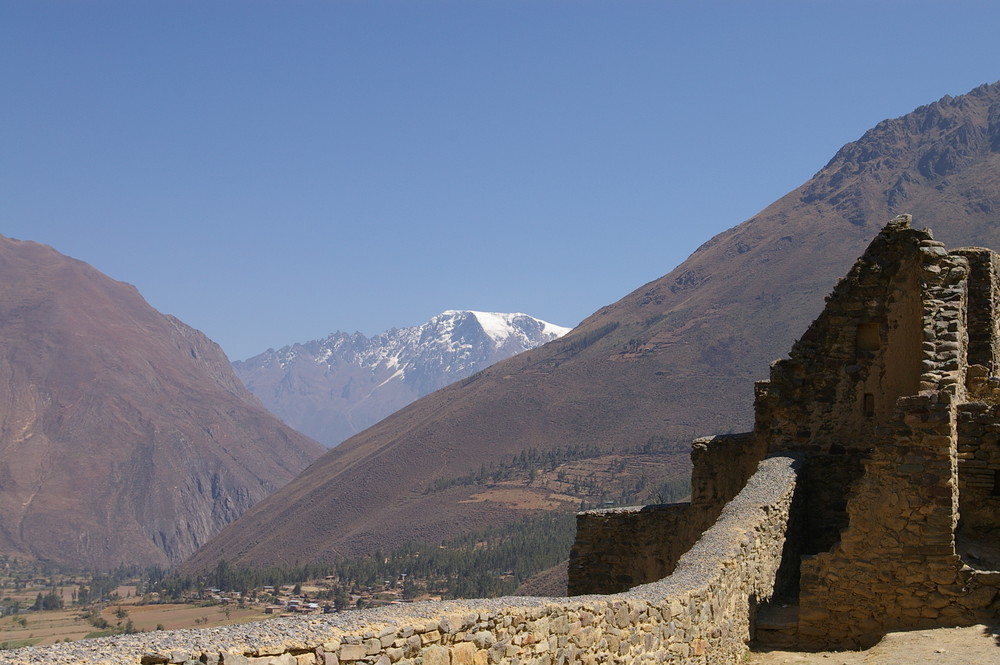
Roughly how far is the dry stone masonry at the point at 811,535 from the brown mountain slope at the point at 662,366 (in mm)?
112809

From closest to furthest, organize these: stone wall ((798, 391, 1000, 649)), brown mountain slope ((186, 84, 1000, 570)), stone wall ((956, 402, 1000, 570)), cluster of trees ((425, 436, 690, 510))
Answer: stone wall ((798, 391, 1000, 649))
stone wall ((956, 402, 1000, 570))
cluster of trees ((425, 436, 690, 510))
brown mountain slope ((186, 84, 1000, 570))

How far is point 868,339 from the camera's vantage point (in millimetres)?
14828

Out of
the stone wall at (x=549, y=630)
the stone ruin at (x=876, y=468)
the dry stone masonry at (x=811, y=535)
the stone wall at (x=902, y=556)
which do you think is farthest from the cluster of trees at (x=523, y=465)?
the stone wall at (x=549, y=630)

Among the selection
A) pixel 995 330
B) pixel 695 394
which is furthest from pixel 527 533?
pixel 995 330

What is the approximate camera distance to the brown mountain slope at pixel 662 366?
141 meters

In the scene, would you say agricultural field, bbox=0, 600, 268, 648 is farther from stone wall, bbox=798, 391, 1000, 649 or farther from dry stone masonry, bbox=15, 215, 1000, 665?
stone wall, bbox=798, 391, 1000, 649

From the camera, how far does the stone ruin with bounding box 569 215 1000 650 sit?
474 inches

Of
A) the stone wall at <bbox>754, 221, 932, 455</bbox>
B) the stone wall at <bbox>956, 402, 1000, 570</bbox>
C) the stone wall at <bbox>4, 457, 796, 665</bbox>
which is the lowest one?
the stone wall at <bbox>4, 457, 796, 665</bbox>

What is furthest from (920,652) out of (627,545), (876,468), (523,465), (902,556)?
(523,465)

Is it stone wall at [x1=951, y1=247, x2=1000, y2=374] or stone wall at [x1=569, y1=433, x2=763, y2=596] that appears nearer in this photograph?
stone wall at [x1=951, y1=247, x2=1000, y2=374]

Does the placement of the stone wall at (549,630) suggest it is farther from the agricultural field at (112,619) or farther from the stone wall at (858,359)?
the agricultural field at (112,619)

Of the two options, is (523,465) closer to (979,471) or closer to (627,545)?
(627,545)

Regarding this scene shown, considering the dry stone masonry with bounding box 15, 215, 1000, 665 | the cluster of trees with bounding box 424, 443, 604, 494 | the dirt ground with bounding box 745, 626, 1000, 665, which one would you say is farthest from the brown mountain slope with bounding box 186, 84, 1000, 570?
the dirt ground with bounding box 745, 626, 1000, 665

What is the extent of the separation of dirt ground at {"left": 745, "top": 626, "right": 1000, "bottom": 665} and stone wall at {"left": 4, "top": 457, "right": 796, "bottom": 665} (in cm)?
65
